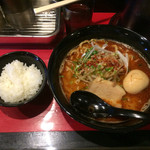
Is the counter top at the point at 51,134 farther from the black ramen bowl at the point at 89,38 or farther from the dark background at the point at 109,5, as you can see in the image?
the dark background at the point at 109,5

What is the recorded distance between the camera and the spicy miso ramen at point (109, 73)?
1.39m

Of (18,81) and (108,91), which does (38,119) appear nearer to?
(18,81)

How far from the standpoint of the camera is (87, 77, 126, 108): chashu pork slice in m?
1.37

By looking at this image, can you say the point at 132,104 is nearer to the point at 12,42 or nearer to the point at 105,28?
the point at 105,28

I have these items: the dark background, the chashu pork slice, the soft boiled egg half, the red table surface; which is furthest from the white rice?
the dark background

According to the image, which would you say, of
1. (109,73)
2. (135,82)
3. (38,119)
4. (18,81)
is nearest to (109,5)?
(109,73)

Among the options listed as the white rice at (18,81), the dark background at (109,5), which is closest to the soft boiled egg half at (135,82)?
the white rice at (18,81)

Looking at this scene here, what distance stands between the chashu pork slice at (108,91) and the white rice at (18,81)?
63 centimetres

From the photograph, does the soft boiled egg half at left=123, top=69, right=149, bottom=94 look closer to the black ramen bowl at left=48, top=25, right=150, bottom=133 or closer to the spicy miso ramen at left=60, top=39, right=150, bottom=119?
the spicy miso ramen at left=60, top=39, right=150, bottom=119

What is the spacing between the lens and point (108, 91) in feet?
4.68

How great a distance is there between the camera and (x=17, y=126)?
1.40m

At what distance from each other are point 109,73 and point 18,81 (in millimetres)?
1039

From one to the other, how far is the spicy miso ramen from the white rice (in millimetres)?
316

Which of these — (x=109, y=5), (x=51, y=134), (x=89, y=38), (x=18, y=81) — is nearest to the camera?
(x=51, y=134)
